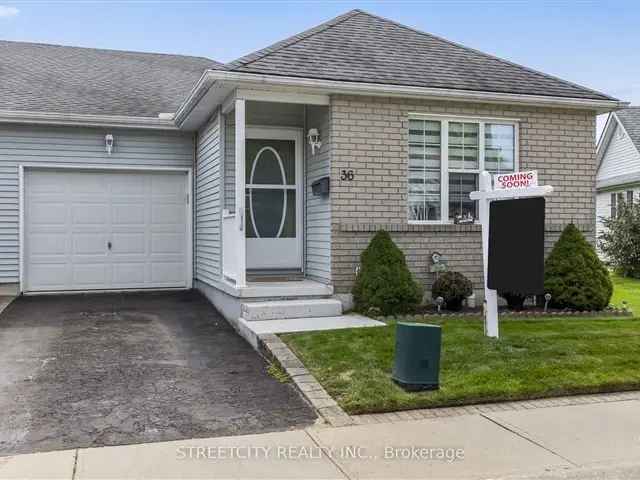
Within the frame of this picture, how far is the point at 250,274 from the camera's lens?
10742mm

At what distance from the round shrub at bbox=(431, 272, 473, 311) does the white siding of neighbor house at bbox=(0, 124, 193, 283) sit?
6.37m

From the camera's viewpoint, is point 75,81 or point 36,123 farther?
point 75,81

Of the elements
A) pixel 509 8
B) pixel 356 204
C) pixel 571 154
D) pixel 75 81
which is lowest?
pixel 356 204

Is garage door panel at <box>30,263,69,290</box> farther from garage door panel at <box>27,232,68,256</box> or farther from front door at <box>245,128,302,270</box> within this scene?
front door at <box>245,128,302,270</box>

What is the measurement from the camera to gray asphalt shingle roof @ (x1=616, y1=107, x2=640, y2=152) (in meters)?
22.4

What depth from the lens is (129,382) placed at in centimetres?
641

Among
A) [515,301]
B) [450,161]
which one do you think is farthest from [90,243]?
[515,301]

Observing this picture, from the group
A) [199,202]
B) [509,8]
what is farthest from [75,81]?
[509,8]

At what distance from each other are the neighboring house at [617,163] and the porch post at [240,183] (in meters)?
15.0

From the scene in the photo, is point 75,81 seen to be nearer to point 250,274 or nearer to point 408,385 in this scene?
point 250,274

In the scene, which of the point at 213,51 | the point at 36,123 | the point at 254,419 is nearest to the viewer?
the point at 254,419

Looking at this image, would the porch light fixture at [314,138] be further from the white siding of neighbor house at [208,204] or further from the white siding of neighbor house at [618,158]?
the white siding of neighbor house at [618,158]

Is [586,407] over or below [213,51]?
below

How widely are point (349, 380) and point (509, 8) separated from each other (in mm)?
10341
